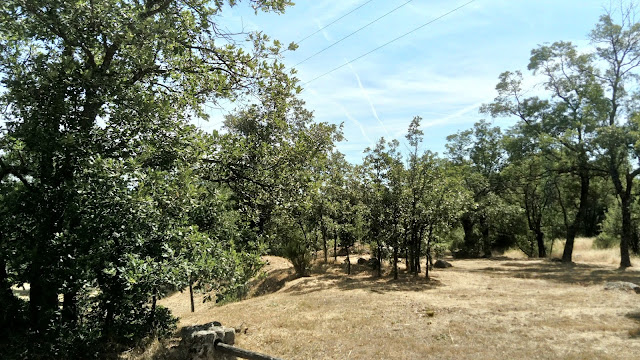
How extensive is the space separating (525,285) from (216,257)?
40.6ft

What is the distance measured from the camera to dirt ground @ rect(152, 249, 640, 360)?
21.5 feet

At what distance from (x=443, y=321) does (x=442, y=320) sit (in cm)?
9

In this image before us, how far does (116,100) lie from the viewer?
589 centimetres

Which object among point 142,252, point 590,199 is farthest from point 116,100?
point 590,199

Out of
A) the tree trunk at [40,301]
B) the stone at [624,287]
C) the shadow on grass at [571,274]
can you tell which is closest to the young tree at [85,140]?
the tree trunk at [40,301]

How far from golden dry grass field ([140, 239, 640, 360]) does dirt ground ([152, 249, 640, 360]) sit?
19 millimetres

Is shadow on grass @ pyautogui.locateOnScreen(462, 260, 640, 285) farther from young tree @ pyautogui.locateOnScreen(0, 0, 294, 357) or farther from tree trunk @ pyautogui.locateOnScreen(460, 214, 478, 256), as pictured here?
young tree @ pyautogui.locateOnScreen(0, 0, 294, 357)

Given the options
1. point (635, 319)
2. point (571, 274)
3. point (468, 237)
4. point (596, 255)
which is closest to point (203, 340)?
point (635, 319)

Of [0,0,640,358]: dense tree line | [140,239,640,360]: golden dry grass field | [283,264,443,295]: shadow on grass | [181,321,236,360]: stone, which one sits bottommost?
[283,264,443,295]: shadow on grass

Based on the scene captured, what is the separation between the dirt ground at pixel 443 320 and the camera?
6.55m

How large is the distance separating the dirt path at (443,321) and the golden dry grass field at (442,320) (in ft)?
0.06

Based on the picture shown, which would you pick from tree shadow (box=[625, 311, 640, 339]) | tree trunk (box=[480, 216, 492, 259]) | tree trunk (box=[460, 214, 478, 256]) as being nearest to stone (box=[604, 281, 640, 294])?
tree shadow (box=[625, 311, 640, 339])

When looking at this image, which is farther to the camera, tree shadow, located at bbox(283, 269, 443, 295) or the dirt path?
tree shadow, located at bbox(283, 269, 443, 295)

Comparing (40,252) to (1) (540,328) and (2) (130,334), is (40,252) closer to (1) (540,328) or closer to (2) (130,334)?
(2) (130,334)
